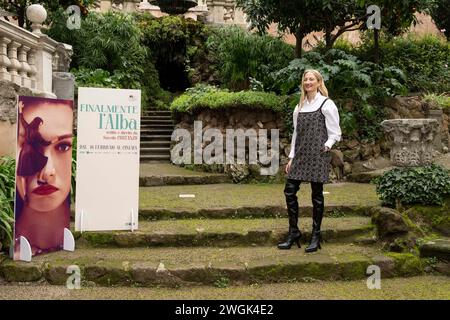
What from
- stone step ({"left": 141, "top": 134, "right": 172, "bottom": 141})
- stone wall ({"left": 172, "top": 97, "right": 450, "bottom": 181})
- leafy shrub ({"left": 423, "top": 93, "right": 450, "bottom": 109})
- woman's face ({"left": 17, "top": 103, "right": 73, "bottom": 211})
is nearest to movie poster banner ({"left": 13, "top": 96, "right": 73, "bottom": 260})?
woman's face ({"left": 17, "top": 103, "right": 73, "bottom": 211})

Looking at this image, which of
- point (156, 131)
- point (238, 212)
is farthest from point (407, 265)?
point (156, 131)

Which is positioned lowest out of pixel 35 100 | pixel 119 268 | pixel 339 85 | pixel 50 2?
pixel 119 268

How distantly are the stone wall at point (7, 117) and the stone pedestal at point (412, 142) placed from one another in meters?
4.44

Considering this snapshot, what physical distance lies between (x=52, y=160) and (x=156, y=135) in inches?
250

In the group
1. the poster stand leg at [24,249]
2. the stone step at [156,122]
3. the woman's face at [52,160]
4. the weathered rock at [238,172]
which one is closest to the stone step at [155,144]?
the stone step at [156,122]

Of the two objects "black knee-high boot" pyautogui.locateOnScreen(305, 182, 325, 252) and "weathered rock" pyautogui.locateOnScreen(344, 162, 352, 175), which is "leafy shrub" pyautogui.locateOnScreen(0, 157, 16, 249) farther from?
"weathered rock" pyautogui.locateOnScreen(344, 162, 352, 175)

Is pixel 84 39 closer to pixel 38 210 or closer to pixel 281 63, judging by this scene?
pixel 281 63

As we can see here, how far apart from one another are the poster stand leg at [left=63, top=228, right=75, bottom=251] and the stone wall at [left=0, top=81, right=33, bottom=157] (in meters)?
1.53

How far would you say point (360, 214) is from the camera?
5.87m

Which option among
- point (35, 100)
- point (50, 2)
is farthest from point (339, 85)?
point (50, 2)

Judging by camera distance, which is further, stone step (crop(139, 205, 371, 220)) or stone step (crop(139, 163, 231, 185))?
stone step (crop(139, 163, 231, 185))

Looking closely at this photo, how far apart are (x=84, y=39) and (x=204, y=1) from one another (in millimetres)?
6694

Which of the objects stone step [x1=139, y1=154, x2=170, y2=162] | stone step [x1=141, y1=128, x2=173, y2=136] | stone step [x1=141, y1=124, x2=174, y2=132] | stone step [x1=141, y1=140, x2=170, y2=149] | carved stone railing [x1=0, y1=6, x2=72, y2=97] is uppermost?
carved stone railing [x1=0, y1=6, x2=72, y2=97]

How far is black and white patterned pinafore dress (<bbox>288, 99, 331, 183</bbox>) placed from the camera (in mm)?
4535
